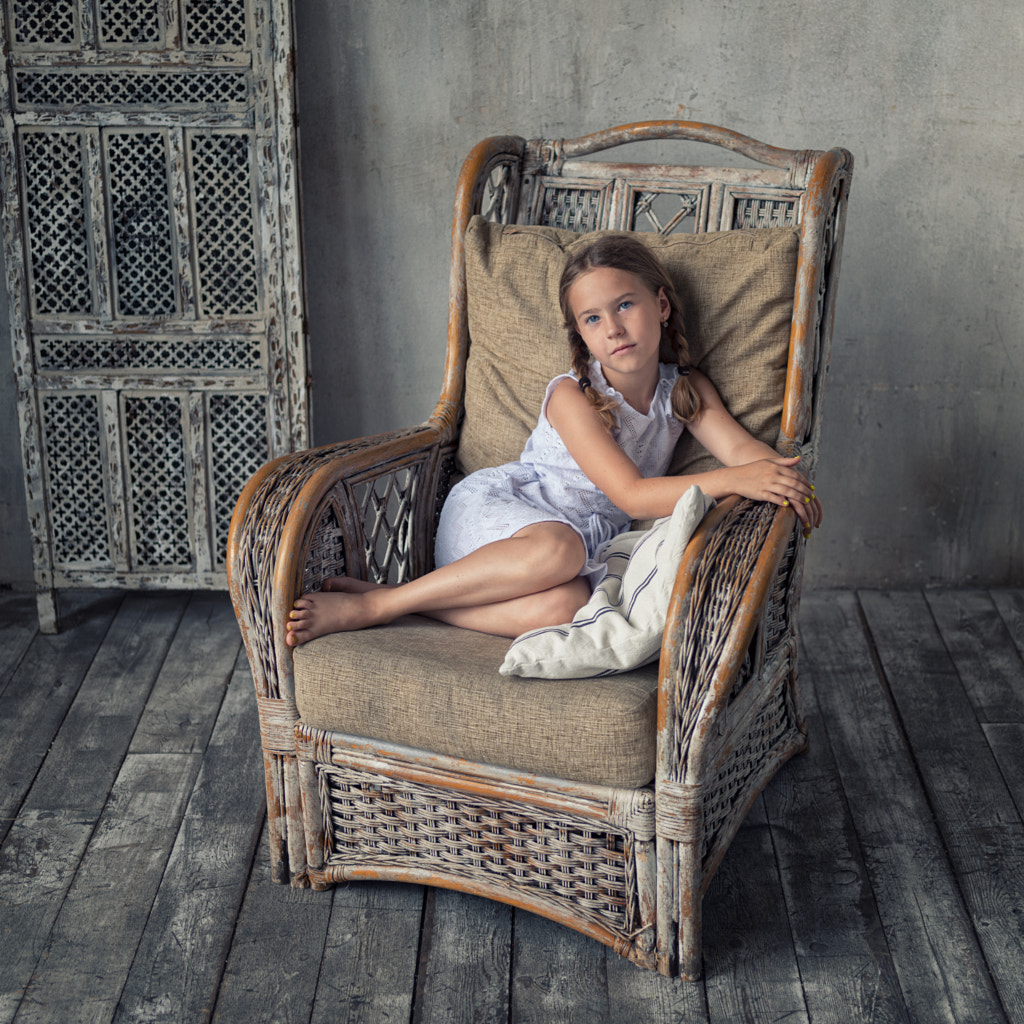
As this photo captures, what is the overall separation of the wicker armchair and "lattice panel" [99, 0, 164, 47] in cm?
114

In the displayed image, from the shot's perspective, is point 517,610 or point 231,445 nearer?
point 517,610

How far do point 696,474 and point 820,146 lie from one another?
1.16 metres

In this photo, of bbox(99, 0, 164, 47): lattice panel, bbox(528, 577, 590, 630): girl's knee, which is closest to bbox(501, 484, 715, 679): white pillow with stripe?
bbox(528, 577, 590, 630): girl's knee

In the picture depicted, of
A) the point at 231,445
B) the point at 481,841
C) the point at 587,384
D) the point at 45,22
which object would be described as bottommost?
the point at 481,841

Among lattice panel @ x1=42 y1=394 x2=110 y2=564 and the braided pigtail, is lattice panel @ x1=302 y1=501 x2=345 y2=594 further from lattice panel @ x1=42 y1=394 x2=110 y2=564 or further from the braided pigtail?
lattice panel @ x1=42 y1=394 x2=110 y2=564

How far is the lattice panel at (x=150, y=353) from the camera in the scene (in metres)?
2.48

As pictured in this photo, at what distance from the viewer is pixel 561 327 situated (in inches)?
76.9

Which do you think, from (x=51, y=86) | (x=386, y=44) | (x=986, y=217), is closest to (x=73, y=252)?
(x=51, y=86)

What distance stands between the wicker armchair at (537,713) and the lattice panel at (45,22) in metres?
1.24

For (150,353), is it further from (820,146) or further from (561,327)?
(820,146)

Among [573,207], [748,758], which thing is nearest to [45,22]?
[573,207]

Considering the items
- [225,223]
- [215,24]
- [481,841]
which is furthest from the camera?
[225,223]

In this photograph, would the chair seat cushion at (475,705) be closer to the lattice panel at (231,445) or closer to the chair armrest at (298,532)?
the chair armrest at (298,532)

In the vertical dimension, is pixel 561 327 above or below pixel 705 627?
above
